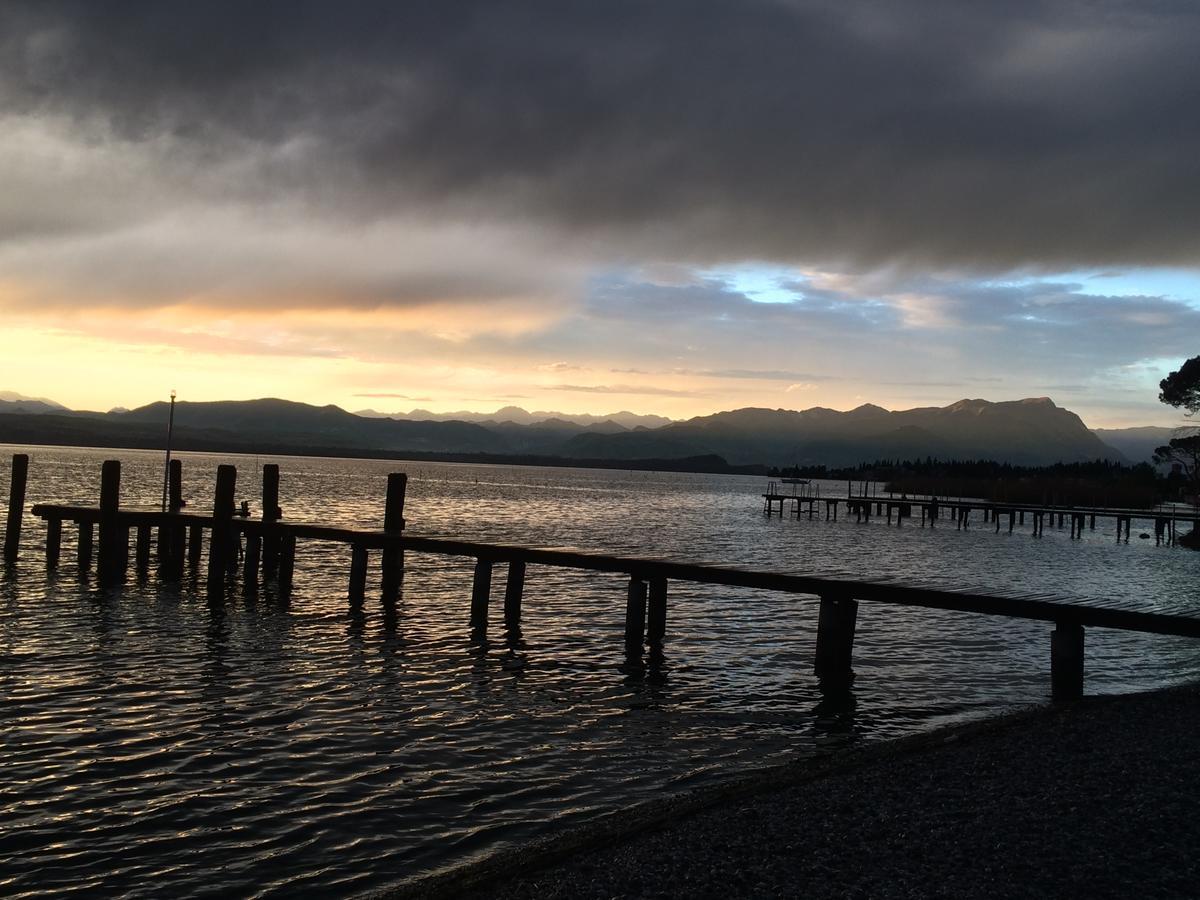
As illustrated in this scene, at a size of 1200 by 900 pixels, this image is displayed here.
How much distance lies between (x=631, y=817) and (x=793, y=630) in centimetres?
1374

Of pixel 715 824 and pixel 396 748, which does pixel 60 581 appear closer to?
pixel 396 748

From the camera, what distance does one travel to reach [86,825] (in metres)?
8.78

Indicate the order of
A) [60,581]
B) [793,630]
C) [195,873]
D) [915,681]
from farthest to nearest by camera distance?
1. [60,581]
2. [793,630]
3. [915,681]
4. [195,873]

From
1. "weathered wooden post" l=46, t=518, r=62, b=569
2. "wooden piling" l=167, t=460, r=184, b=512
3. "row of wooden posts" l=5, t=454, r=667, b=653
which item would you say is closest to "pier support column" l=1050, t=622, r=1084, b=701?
"row of wooden posts" l=5, t=454, r=667, b=653

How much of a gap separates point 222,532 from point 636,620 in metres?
13.7


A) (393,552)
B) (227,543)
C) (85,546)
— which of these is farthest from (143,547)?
(393,552)

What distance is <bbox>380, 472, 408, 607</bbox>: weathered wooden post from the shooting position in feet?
79.4

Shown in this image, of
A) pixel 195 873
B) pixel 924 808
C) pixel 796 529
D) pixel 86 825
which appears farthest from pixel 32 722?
pixel 796 529

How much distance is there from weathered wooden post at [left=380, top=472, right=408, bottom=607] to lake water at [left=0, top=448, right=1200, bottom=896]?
2.61ft

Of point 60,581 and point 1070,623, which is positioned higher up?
point 1070,623

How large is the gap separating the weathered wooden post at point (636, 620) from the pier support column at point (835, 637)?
361 cm

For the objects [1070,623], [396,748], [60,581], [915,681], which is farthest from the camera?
[60,581]

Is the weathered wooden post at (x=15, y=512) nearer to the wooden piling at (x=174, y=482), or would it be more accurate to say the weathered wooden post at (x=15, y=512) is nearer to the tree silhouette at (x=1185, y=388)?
the wooden piling at (x=174, y=482)

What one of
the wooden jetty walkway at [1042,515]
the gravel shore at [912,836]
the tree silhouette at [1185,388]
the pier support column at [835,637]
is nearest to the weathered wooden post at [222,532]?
the pier support column at [835,637]
